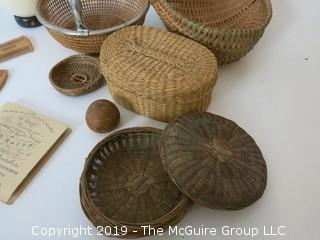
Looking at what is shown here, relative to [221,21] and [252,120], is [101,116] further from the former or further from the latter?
[221,21]

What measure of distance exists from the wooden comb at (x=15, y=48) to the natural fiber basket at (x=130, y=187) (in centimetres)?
50

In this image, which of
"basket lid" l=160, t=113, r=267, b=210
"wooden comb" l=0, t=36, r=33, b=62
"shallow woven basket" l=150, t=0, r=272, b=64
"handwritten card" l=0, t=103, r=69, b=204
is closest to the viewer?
"basket lid" l=160, t=113, r=267, b=210

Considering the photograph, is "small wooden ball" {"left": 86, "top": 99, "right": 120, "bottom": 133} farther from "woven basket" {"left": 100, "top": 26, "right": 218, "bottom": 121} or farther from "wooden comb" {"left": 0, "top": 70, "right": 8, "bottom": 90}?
"wooden comb" {"left": 0, "top": 70, "right": 8, "bottom": 90}

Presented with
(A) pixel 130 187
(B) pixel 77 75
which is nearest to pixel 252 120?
(A) pixel 130 187

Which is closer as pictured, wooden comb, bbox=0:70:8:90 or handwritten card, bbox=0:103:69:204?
handwritten card, bbox=0:103:69:204

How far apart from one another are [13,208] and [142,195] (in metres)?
0.28

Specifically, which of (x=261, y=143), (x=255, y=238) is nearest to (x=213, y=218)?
(x=255, y=238)

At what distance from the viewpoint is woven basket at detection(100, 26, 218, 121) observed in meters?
0.74

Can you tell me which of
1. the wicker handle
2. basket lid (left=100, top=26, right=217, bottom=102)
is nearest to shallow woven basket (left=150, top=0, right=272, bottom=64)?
basket lid (left=100, top=26, right=217, bottom=102)

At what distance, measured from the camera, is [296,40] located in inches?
42.8

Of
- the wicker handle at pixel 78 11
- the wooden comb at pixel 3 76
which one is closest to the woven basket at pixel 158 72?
the wicker handle at pixel 78 11

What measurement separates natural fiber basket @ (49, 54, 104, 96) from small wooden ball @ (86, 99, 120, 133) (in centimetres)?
12

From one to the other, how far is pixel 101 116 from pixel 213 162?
0.96 ft

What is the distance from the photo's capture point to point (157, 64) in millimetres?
790
